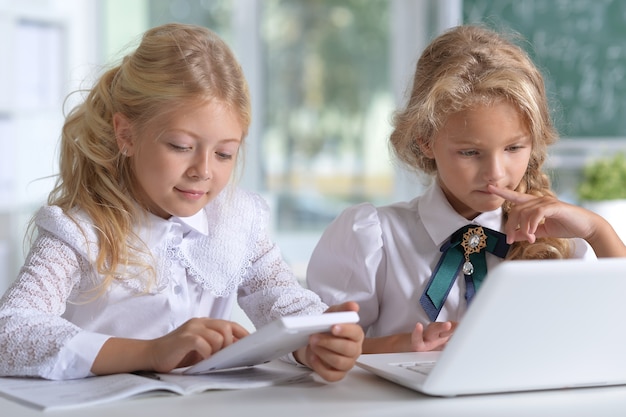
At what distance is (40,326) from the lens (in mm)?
1251

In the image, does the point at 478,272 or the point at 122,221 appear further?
the point at 478,272

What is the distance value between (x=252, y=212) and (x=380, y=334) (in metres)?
0.33

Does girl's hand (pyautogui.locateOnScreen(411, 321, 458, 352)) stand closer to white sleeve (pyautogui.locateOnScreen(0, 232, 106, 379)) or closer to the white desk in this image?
the white desk

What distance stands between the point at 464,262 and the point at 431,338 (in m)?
0.34

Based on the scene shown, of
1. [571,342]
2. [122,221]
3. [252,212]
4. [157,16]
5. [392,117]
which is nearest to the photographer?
[571,342]

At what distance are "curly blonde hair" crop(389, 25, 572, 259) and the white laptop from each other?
0.64m

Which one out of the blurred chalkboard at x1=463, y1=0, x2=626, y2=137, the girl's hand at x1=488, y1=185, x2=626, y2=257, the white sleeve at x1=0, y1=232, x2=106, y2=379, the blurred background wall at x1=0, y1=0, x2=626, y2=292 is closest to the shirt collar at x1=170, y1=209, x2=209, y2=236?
the white sleeve at x1=0, y1=232, x2=106, y2=379

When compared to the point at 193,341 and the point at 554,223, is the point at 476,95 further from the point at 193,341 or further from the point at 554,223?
the point at 193,341

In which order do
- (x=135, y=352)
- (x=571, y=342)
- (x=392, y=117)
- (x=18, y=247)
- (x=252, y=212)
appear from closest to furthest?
(x=571, y=342) → (x=135, y=352) → (x=252, y=212) → (x=392, y=117) → (x=18, y=247)

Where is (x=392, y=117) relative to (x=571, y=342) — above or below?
above

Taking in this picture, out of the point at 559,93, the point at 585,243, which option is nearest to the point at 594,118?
the point at 559,93

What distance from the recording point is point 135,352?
3.96 ft

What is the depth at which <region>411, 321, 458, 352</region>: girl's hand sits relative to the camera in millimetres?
1367

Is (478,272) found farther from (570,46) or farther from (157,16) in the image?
(157,16)
